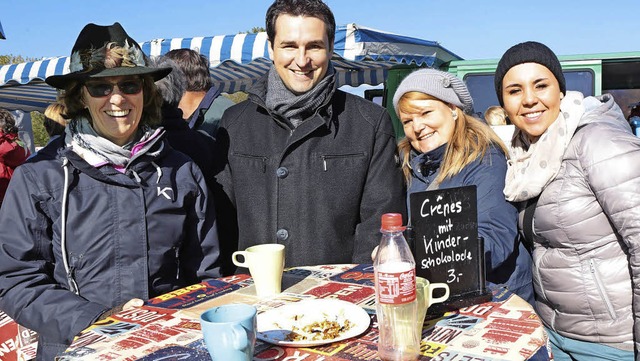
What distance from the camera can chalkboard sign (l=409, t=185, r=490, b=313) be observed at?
5.08ft

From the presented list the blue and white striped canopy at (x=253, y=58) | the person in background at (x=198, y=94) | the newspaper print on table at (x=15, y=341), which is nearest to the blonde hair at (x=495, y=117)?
the blue and white striped canopy at (x=253, y=58)

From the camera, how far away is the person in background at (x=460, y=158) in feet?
7.10

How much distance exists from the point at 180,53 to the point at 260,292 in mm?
2680

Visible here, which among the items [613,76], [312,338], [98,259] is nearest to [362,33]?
[613,76]

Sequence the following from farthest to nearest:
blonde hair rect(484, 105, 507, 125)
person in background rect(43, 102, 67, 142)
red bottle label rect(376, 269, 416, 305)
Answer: blonde hair rect(484, 105, 507, 125) < person in background rect(43, 102, 67, 142) < red bottle label rect(376, 269, 416, 305)

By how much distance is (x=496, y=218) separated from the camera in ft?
7.08

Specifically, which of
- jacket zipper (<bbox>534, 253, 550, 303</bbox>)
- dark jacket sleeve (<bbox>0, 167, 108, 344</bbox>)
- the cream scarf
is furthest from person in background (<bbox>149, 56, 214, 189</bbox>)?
jacket zipper (<bbox>534, 253, 550, 303</bbox>)

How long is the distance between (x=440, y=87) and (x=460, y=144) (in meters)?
0.28

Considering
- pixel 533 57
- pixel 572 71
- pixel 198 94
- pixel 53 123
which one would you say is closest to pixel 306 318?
pixel 533 57

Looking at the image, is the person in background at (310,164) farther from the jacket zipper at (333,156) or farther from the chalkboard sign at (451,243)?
the chalkboard sign at (451,243)

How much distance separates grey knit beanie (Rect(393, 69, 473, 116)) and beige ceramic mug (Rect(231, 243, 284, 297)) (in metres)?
1.04

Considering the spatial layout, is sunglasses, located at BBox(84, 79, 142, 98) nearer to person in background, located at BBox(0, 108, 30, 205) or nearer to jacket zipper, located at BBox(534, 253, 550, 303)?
jacket zipper, located at BBox(534, 253, 550, 303)

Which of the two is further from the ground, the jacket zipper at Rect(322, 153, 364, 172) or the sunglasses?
the sunglasses

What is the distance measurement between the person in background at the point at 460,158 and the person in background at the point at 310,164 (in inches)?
6.0
